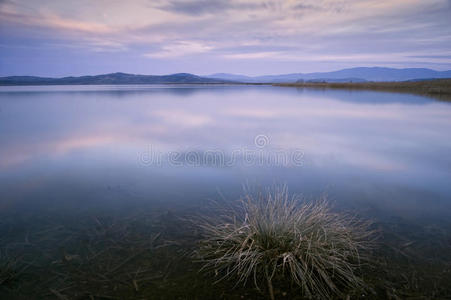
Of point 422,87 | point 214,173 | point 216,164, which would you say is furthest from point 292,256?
point 422,87

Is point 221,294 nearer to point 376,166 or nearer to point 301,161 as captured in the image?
point 301,161

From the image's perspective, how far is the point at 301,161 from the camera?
7.28m

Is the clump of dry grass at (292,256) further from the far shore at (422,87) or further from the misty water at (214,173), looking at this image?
the far shore at (422,87)

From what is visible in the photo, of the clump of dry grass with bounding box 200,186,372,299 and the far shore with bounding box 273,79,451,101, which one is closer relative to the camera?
the clump of dry grass with bounding box 200,186,372,299

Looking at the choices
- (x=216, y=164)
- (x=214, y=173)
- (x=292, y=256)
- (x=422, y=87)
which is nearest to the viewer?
(x=292, y=256)

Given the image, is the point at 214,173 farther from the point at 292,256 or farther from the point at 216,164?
the point at 292,256

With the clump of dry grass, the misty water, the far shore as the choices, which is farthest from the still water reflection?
the far shore

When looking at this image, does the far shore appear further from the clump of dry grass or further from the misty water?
the clump of dry grass

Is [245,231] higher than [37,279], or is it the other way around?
[245,231]

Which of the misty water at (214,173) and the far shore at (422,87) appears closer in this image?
the misty water at (214,173)

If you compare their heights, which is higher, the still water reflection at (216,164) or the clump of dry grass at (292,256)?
the clump of dry grass at (292,256)

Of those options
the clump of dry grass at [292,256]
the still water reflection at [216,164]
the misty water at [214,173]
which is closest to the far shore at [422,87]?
the still water reflection at [216,164]

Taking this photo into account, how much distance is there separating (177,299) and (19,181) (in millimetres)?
4904

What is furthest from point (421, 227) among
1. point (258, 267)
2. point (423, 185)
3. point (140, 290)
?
point (140, 290)
